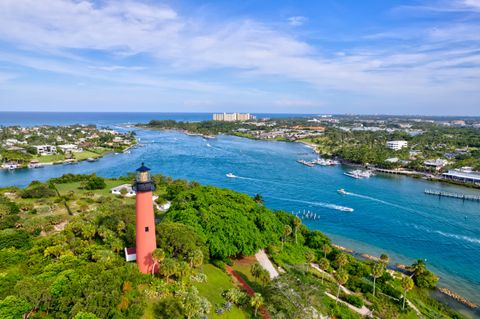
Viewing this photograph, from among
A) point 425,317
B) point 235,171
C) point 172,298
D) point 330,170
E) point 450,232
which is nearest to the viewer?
point 172,298

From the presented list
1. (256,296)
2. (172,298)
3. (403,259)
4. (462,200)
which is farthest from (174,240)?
(462,200)

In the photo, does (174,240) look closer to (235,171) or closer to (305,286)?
(305,286)

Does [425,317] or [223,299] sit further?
[425,317]

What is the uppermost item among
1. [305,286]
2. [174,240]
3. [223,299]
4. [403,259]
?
[174,240]

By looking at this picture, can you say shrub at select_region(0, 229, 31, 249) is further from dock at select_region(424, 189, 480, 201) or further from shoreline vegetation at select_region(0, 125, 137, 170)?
dock at select_region(424, 189, 480, 201)

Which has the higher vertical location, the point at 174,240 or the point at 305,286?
the point at 174,240

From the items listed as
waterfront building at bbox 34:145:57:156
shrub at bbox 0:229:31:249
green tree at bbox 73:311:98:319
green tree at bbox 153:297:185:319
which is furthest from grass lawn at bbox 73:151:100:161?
green tree at bbox 73:311:98:319

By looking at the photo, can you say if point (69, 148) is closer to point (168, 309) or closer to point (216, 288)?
point (216, 288)
